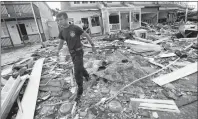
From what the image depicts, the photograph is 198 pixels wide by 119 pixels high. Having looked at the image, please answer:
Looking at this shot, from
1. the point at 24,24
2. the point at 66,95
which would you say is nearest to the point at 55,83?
the point at 66,95

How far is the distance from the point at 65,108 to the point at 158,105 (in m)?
2.00

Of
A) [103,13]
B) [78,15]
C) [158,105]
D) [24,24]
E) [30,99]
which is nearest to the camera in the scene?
[158,105]

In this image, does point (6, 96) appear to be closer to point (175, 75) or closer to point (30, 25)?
point (175, 75)

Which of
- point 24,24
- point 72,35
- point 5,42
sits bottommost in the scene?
point 5,42

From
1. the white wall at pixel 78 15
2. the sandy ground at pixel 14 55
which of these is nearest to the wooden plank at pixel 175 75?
the sandy ground at pixel 14 55

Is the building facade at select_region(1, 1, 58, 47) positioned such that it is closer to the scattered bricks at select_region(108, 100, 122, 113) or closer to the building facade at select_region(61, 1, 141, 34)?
the building facade at select_region(61, 1, 141, 34)

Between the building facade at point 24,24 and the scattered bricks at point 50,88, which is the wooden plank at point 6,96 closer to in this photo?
the scattered bricks at point 50,88

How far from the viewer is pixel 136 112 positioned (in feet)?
7.36

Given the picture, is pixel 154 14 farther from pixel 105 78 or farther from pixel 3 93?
pixel 3 93

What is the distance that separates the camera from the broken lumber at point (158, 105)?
7.43 ft

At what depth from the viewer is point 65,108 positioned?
96.7 inches

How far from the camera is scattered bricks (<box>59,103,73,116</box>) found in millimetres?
2361

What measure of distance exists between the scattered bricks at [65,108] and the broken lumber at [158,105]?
1413 millimetres

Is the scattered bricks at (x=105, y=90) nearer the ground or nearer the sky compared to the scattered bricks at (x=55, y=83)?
nearer the ground
